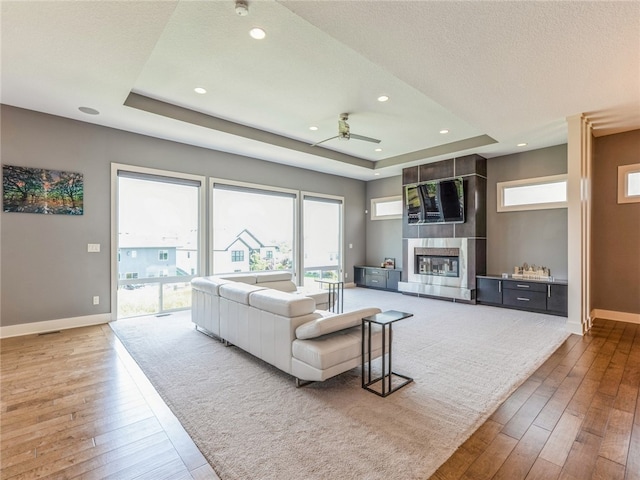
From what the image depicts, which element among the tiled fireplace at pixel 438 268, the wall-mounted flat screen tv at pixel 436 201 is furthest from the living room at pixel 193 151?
the wall-mounted flat screen tv at pixel 436 201

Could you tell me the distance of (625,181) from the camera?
496cm

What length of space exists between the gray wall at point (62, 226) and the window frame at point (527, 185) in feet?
21.0

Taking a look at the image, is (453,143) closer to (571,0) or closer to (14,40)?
(571,0)

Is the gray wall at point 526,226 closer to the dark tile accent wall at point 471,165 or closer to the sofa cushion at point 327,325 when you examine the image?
the dark tile accent wall at point 471,165

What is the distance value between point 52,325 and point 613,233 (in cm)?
880

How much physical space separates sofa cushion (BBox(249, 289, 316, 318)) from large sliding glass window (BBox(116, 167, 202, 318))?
→ 328 centimetres

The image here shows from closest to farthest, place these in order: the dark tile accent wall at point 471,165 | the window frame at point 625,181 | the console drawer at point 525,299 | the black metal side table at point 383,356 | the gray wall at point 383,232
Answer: the black metal side table at point 383,356, the window frame at point 625,181, the console drawer at point 525,299, the dark tile accent wall at point 471,165, the gray wall at point 383,232

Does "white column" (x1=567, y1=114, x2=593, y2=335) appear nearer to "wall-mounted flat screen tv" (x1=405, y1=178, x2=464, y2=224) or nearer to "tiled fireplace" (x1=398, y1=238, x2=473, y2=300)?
"tiled fireplace" (x1=398, y1=238, x2=473, y2=300)

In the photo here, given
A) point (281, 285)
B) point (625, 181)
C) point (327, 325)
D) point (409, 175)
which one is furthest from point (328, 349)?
point (409, 175)

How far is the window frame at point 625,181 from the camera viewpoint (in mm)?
4871

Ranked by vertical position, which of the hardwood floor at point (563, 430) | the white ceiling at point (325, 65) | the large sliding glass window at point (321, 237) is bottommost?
the hardwood floor at point (563, 430)

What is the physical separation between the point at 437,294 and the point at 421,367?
396 centimetres

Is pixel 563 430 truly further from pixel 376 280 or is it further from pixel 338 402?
pixel 376 280

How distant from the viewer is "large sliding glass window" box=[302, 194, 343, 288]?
7680 millimetres
